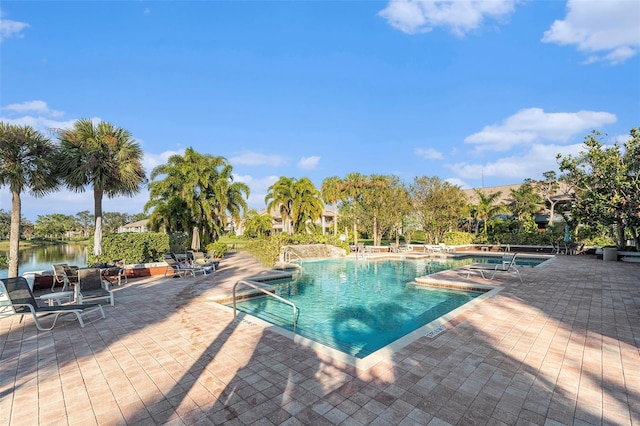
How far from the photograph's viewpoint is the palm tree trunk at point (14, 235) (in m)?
10.2

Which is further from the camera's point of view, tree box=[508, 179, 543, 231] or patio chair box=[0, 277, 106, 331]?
tree box=[508, 179, 543, 231]

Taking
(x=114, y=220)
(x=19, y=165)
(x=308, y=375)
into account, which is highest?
(x=114, y=220)

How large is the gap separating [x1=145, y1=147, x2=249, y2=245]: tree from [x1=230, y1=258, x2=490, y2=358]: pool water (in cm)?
1258

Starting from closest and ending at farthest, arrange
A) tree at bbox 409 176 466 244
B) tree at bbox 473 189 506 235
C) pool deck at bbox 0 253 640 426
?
pool deck at bbox 0 253 640 426 < tree at bbox 409 176 466 244 < tree at bbox 473 189 506 235

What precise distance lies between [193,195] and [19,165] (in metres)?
12.8

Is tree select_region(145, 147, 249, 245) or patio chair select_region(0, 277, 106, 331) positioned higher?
tree select_region(145, 147, 249, 245)

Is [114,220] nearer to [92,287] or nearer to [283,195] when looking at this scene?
[283,195]

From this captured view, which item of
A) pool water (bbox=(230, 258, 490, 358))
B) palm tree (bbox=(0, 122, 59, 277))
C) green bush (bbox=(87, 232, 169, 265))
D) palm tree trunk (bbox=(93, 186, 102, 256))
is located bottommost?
pool water (bbox=(230, 258, 490, 358))

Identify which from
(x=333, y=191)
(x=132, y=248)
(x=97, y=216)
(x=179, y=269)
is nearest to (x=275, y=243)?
(x=179, y=269)

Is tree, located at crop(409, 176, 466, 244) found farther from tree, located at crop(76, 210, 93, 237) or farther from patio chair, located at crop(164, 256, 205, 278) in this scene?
tree, located at crop(76, 210, 93, 237)

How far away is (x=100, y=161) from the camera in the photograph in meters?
12.5

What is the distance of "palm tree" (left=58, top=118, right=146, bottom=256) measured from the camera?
11961 mm

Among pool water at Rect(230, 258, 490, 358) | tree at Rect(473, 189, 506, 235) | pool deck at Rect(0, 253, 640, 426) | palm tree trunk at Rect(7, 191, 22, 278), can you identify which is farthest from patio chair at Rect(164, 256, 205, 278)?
tree at Rect(473, 189, 506, 235)

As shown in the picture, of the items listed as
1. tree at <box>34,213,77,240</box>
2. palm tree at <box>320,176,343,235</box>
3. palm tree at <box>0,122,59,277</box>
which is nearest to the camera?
palm tree at <box>0,122,59,277</box>
